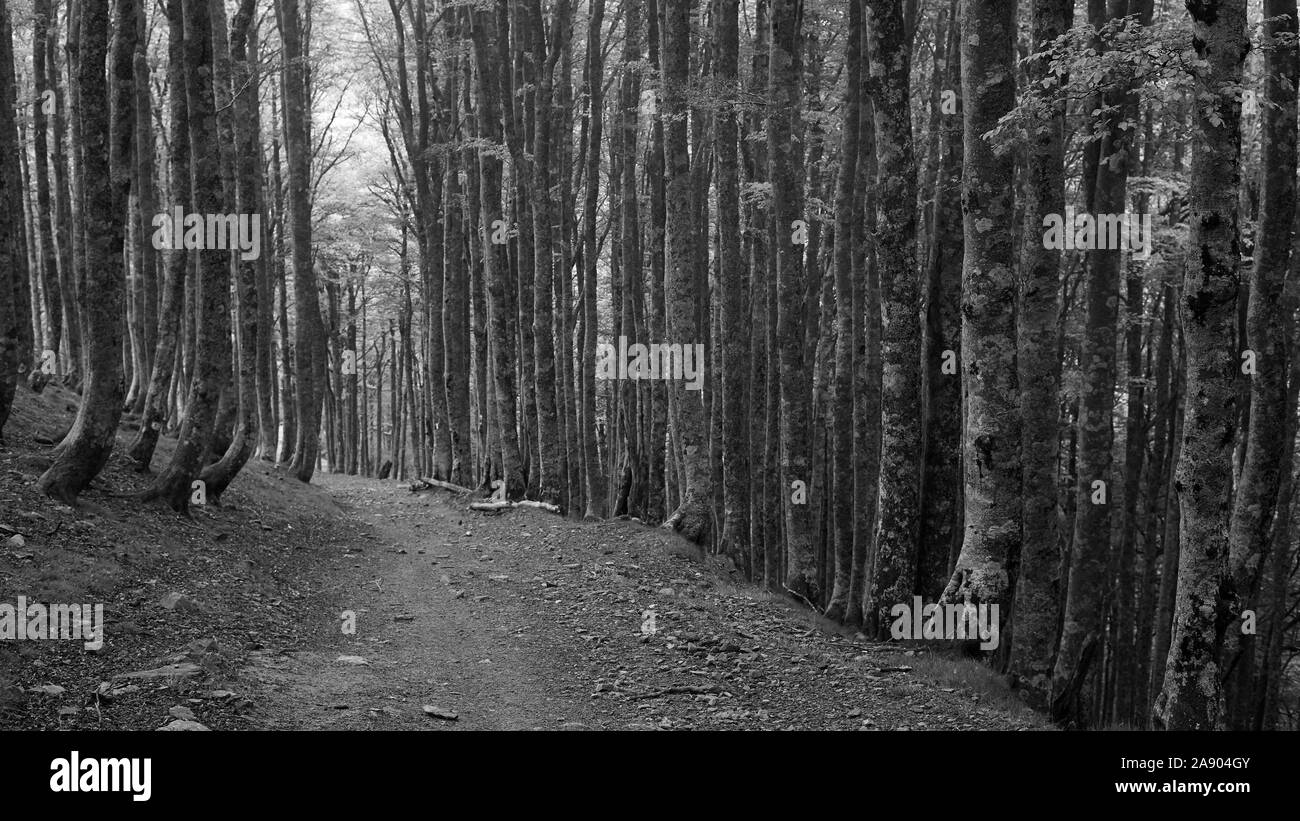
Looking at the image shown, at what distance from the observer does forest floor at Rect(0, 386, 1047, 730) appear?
706 centimetres

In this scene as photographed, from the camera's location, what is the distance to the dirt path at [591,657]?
7.67m

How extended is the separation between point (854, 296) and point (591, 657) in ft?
24.1

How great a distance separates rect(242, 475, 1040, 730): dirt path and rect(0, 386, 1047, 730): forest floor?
0.11ft

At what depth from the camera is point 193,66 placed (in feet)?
40.3

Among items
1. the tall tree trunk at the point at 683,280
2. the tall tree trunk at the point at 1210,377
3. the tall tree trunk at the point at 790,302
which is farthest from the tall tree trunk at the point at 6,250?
the tall tree trunk at the point at 1210,377

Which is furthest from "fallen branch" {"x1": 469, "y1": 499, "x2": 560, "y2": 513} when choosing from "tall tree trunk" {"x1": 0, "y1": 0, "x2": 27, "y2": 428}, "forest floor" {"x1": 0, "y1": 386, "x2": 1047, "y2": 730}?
"tall tree trunk" {"x1": 0, "y1": 0, "x2": 27, "y2": 428}

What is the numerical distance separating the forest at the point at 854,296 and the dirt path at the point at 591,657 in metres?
0.90

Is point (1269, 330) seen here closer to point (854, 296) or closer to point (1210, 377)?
point (1210, 377)

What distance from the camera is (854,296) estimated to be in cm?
1430

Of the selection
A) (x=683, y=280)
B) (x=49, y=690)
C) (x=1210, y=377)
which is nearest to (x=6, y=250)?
(x=49, y=690)

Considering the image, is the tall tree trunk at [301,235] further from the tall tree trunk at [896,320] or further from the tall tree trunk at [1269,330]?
the tall tree trunk at [1269,330]

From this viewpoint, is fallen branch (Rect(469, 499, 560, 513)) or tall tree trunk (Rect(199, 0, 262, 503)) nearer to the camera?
tall tree trunk (Rect(199, 0, 262, 503))

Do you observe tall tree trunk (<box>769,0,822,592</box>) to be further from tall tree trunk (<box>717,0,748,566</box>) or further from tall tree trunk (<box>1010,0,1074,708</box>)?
tall tree trunk (<box>1010,0,1074,708</box>)
